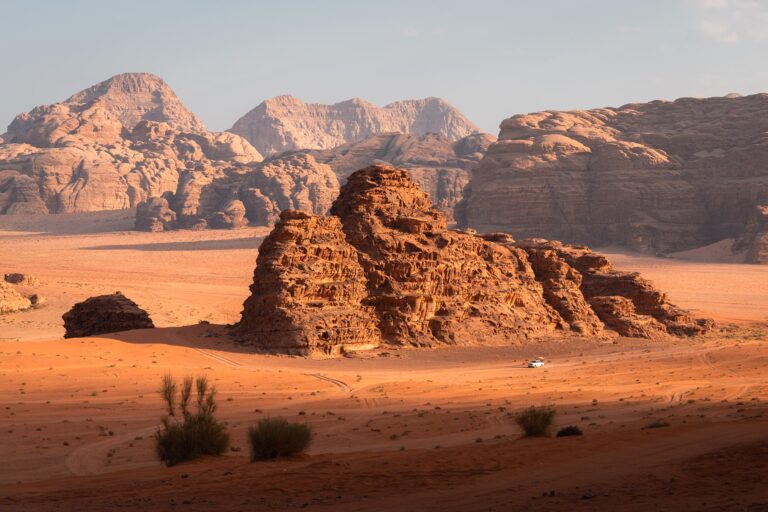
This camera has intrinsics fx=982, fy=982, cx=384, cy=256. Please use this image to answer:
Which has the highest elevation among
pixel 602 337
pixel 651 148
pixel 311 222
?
pixel 651 148

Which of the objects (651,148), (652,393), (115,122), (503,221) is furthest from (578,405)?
(115,122)

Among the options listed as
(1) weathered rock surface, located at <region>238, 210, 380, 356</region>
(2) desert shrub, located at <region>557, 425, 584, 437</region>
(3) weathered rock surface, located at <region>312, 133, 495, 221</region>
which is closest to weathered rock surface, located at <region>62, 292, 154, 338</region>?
(1) weathered rock surface, located at <region>238, 210, 380, 356</region>

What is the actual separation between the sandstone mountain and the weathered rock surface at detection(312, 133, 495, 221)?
77788 millimetres

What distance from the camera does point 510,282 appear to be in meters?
39.5

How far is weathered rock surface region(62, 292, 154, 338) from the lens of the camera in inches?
1409

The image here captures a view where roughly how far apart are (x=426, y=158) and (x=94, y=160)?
48.3m

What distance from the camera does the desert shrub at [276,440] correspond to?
15.4 metres

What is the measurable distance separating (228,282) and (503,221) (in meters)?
33.2

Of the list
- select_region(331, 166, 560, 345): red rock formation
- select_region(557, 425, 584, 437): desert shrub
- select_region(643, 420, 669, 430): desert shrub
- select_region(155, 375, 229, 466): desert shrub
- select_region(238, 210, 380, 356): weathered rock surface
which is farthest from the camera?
select_region(331, 166, 560, 345): red rock formation

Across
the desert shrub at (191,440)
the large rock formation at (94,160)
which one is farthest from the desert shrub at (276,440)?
the large rock formation at (94,160)

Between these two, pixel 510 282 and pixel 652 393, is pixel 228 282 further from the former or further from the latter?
pixel 652 393

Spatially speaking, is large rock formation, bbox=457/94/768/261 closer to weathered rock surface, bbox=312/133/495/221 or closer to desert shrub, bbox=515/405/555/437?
weathered rock surface, bbox=312/133/495/221

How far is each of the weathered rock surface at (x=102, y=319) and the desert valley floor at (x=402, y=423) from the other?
1.86 metres

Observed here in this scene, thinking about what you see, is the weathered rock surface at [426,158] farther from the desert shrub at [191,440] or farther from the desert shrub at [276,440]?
the desert shrub at [276,440]
